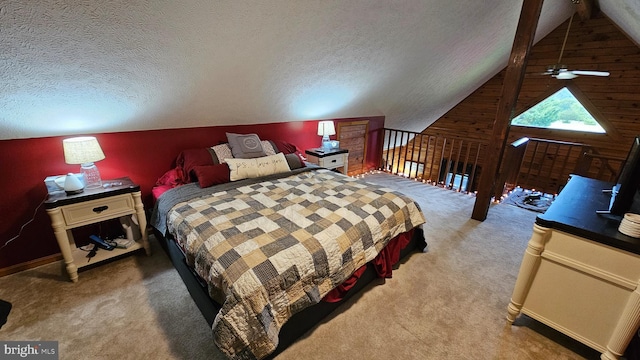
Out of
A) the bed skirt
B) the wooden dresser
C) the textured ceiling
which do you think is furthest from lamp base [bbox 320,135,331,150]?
the wooden dresser

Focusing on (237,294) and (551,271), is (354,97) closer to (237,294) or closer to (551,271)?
(551,271)

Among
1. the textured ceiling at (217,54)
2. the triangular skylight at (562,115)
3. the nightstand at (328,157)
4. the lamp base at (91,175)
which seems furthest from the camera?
the triangular skylight at (562,115)

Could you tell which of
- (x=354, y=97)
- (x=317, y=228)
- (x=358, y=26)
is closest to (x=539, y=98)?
(x=354, y=97)

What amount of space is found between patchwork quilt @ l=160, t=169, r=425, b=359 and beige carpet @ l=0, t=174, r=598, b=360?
345 mm

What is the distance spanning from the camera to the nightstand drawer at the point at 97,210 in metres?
1.90

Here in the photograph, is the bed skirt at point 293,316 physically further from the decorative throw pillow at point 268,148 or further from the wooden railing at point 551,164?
the wooden railing at point 551,164

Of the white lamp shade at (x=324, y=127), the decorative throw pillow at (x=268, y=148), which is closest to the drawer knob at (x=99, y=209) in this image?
the decorative throw pillow at (x=268, y=148)

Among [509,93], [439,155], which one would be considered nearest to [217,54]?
[509,93]

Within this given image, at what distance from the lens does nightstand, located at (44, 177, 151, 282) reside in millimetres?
1849

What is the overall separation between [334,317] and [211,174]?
163 centimetres

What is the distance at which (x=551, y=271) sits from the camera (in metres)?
1.48

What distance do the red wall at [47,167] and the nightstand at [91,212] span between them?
0.25 metres

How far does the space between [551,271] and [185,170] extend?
296 cm

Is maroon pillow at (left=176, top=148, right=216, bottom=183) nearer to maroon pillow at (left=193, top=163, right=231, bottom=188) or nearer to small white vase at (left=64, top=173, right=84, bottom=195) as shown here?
maroon pillow at (left=193, top=163, right=231, bottom=188)
